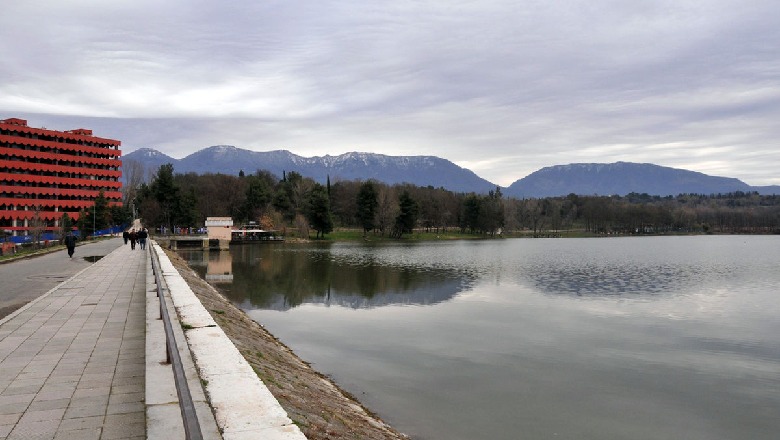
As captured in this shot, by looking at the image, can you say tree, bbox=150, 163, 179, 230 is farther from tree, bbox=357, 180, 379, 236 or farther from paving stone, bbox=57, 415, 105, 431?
paving stone, bbox=57, 415, 105, 431

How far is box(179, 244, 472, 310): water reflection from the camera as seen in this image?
32.9 meters

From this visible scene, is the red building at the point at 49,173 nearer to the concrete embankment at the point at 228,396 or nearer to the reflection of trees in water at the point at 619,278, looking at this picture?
the reflection of trees in water at the point at 619,278

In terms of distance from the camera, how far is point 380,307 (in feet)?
99.0

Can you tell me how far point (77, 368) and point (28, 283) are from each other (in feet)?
58.0

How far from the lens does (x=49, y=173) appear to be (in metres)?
110

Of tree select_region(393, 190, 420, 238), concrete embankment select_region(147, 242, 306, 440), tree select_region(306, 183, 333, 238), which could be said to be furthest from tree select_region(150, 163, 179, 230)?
concrete embankment select_region(147, 242, 306, 440)

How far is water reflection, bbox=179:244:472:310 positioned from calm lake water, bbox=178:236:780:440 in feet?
0.87

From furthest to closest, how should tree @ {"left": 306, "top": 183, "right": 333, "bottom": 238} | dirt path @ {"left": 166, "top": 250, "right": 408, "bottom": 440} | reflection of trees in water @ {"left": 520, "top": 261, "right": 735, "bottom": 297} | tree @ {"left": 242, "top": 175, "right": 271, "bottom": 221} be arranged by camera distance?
1. tree @ {"left": 242, "top": 175, "right": 271, "bottom": 221}
2. tree @ {"left": 306, "top": 183, "right": 333, "bottom": 238}
3. reflection of trees in water @ {"left": 520, "top": 261, "right": 735, "bottom": 297}
4. dirt path @ {"left": 166, "top": 250, "right": 408, "bottom": 440}

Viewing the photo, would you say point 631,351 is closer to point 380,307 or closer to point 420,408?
point 420,408

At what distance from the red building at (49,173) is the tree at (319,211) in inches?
1786

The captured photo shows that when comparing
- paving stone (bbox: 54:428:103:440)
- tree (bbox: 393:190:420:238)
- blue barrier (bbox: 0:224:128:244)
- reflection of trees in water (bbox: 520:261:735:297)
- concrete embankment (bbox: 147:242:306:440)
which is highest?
tree (bbox: 393:190:420:238)

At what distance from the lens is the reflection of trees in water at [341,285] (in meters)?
33.0

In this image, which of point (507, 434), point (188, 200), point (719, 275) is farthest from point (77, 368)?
point (188, 200)

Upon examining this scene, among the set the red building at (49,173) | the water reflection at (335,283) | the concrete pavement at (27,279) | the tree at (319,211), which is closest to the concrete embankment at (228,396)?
the concrete pavement at (27,279)
